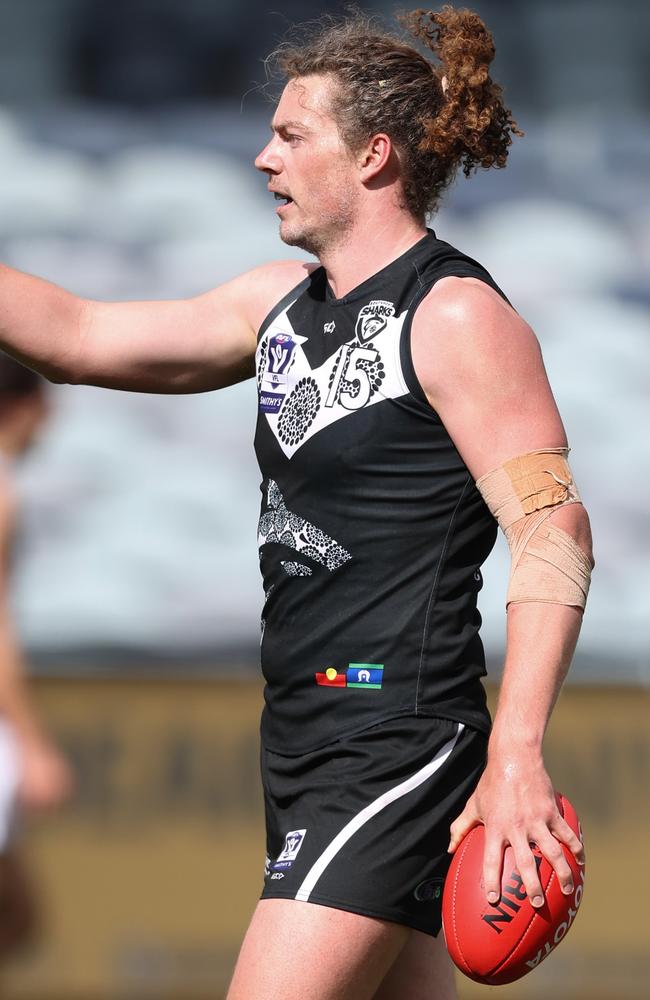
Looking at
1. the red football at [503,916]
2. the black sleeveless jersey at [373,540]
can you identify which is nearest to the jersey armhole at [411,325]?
the black sleeveless jersey at [373,540]

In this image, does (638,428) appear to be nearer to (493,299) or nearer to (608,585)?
(608,585)

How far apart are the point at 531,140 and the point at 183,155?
1381mm

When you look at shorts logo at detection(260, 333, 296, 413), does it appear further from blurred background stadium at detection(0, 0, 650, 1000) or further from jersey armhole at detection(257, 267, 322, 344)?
blurred background stadium at detection(0, 0, 650, 1000)

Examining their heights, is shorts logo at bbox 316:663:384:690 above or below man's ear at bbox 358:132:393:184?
below

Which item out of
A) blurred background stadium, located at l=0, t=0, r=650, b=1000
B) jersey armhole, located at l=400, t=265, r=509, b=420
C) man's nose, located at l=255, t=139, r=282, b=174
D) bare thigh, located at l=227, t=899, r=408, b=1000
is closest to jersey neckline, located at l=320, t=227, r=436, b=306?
jersey armhole, located at l=400, t=265, r=509, b=420

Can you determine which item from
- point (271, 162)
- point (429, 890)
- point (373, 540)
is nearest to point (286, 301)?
point (271, 162)

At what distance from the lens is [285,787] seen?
2.32 m

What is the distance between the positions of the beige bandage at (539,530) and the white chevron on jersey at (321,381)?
234 mm

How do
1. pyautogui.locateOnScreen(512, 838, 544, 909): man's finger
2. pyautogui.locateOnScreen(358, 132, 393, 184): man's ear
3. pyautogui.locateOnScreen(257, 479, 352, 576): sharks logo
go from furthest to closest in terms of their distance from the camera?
1. pyautogui.locateOnScreen(358, 132, 393, 184): man's ear
2. pyautogui.locateOnScreen(257, 479, 352, 576): sharks logo
3. pyautogui.locateOnScreen(512, 838, 544, 909): man's finger

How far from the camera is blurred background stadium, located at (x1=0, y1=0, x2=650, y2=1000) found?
5152 mm

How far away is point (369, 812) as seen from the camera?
7.20 ft

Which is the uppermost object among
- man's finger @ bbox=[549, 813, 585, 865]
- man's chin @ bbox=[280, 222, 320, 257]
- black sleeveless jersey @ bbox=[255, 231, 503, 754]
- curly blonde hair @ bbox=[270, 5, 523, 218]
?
curly blonde hair @ bbox=[270, 5, 523, 218]

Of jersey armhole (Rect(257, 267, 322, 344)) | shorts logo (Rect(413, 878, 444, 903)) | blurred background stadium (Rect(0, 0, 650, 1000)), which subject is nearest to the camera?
shorts logo (Rect(413, 878, 444, 903))

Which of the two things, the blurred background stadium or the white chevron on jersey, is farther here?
the blurred background stadium
